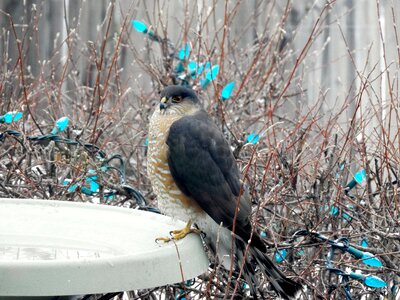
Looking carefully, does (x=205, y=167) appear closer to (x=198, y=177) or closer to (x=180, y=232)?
(x=198, y=177)

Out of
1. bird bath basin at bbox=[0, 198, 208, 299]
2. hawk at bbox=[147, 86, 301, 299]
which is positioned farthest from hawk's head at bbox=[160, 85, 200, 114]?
bird bath basin at bbox=[0, 198, 208, 299]

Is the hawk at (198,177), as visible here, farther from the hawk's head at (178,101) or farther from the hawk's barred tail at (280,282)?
the hawk's barred tail at (280,282)

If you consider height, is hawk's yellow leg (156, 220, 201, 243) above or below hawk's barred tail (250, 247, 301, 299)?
above

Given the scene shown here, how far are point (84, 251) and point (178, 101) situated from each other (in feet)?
5.05

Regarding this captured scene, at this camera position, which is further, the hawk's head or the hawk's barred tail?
the hawk's head

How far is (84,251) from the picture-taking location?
3.01 m

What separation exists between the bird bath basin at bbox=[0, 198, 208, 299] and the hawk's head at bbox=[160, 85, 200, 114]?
0.90 m

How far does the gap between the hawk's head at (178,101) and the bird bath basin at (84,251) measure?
0.90m

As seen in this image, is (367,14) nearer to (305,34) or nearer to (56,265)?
(305,34)

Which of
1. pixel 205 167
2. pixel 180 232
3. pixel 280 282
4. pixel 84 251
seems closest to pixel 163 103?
pixel 205 167

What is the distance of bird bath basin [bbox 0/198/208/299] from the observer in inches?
95.0

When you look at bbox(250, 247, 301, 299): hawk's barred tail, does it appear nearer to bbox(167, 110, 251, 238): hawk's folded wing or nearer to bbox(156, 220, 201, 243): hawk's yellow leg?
bbox(156, 220, 201, 243): hawk's yellow leg

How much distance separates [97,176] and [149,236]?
0.87 meters

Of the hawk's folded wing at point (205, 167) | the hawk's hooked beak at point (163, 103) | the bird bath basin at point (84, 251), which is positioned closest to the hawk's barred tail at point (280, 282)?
the bird bath basin at point (84, 251)
